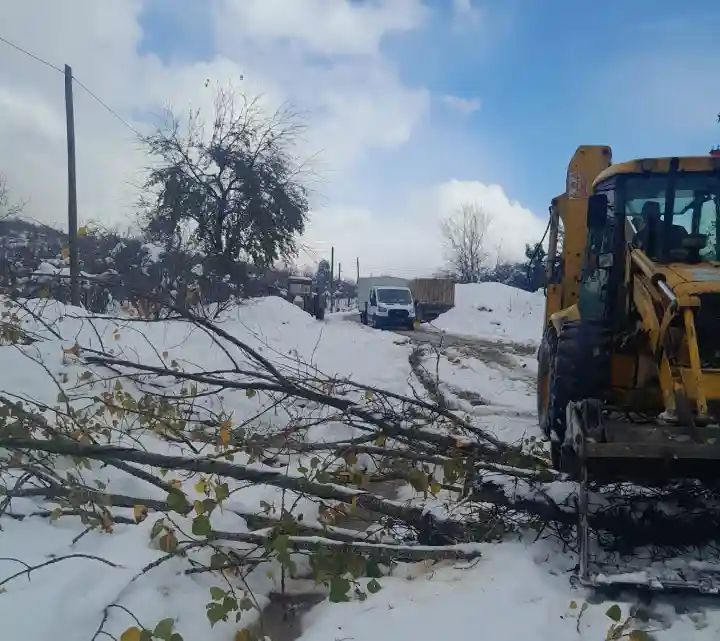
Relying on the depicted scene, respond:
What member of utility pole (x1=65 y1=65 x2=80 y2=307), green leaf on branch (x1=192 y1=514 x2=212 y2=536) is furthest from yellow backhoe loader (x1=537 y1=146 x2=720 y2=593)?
utility pole (x1=65 y1=65 x2=80 y2=307)

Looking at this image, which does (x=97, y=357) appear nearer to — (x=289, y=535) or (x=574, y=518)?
(x=289, y=535)

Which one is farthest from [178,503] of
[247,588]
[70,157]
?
[70,157]

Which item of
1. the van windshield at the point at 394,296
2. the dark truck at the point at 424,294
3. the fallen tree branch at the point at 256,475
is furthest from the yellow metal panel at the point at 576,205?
the dark truck at the point at 424,294

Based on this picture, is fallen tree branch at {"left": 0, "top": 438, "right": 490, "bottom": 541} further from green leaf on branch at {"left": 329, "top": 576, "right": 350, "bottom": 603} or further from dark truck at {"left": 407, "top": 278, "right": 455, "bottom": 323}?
Result: dark truck at {"left": 407, "top": 278, "right": 455, "bottom": 323}

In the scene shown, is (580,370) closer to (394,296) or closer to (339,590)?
(339,590)

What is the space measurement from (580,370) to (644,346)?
51 cm

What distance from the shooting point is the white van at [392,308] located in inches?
1141

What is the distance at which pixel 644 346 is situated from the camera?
16.5 feet

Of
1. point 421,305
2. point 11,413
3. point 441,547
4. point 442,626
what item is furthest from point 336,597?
point 421,305

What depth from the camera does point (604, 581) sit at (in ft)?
11.3

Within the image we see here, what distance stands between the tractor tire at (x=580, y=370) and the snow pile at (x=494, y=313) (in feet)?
76.5

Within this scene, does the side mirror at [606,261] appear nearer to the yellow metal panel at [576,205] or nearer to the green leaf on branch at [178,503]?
the yellow metal panel at [576,205]

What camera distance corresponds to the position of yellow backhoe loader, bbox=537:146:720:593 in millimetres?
3816

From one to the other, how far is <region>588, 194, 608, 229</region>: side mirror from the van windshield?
2393 centimetres
